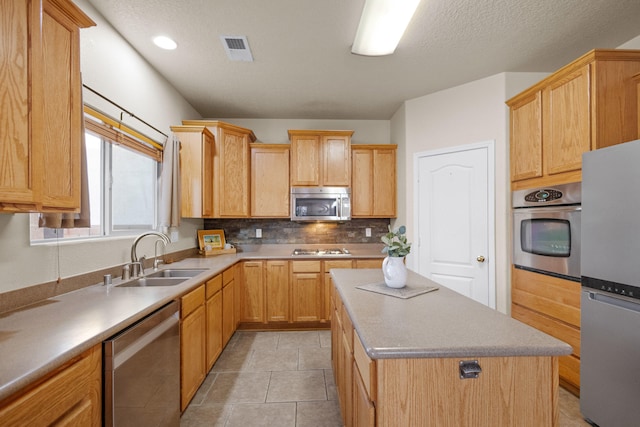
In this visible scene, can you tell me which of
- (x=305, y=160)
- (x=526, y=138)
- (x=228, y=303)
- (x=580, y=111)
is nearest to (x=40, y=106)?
(x=228, y=303)

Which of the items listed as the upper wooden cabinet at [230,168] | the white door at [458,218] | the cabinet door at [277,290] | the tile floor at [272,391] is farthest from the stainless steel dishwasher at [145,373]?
the white door at [458,218]

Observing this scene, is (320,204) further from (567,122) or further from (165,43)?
(567,122)

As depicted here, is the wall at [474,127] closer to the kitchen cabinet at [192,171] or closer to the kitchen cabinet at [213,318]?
the kitchen cabinet at [213,318]

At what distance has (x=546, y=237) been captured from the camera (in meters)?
2.18

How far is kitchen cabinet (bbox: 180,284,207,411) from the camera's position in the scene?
1794mm

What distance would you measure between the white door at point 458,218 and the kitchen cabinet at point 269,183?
5.61 ft

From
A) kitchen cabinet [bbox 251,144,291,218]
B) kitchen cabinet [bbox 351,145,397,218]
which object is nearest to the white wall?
kitchen cabinet [bbox 251,144,291,218]

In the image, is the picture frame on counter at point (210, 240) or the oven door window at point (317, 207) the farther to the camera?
the oven door window at point (317, 207)

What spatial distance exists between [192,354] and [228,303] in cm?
87

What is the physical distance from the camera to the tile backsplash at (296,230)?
3.86m

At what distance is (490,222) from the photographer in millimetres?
2760

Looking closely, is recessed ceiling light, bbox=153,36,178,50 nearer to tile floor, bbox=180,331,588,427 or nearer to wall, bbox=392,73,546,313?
wall, bbox=392,73,546,313

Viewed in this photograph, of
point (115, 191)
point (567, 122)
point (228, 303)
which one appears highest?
point (567, 122)

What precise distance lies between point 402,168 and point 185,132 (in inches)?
102
